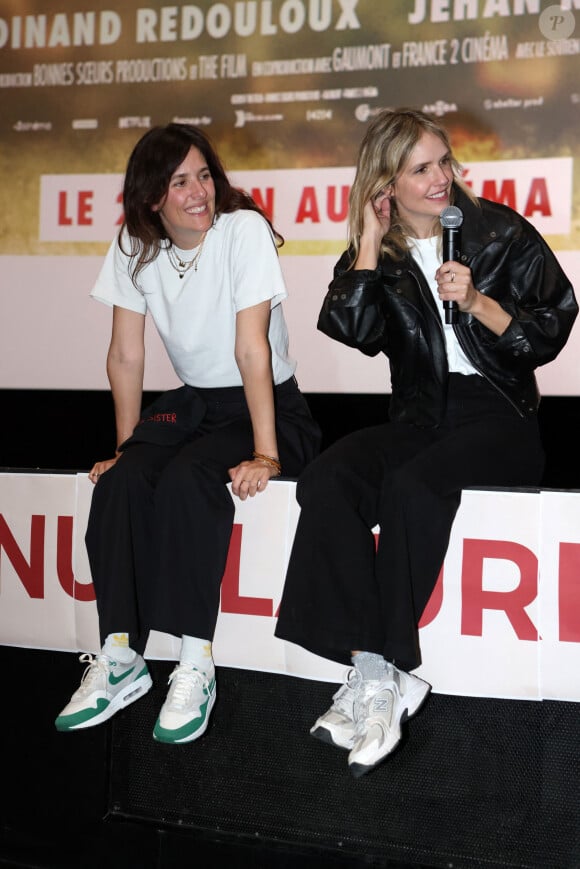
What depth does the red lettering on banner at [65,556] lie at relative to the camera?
7.23ft

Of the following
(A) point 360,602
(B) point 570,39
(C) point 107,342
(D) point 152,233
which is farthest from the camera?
(C) point 107,342

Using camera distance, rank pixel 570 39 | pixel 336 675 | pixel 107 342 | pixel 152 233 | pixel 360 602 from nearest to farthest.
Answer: pixel 360 602 → pixel 336 675 → pixel 152 233 → pixel 570 39 → pixel 107 342

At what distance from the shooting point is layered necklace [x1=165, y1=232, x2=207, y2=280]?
88.1 inches

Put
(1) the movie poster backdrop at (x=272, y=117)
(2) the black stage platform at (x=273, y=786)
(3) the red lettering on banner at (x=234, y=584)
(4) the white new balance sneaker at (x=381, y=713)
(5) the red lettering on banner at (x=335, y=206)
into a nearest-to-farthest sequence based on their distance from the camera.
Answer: (4) the white new balance sneaker at (x=381, y=713) → (2) the black stage platform at (x=273, y=786) → (3) the red lettering on banner at (x=234, y=584) → (1) the movie poster backdrop at (x=272, y=117) → (5) the red lettering on banner at (x=335, y=206)

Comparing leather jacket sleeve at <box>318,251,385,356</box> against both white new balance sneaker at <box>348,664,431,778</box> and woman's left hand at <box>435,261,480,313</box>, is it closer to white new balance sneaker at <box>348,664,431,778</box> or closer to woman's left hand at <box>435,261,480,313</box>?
woman's left hand at <box>435,261,480,313</box>

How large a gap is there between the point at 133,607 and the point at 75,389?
1629mm

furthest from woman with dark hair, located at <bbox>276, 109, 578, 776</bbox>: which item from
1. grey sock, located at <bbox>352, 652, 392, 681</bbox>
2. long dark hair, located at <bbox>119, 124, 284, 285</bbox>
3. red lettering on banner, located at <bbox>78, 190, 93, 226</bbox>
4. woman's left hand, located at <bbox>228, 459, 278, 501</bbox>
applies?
red lettering on banner, located at <bbox>78, 190, 93, 226</bbox>

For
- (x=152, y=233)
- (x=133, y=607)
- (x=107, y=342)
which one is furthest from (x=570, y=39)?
(x=133, y=607)

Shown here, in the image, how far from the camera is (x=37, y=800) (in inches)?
91.7

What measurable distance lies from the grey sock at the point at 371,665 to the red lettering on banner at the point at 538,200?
1757 mm

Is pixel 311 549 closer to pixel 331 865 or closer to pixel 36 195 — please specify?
pixel 331 865

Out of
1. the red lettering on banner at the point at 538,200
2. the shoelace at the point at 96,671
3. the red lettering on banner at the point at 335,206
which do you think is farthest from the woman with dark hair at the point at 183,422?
the red lettering on banner at the point at 538,200

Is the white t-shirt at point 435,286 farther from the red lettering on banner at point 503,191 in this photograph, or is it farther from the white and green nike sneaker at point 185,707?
the red lettering on banner at point 503,191

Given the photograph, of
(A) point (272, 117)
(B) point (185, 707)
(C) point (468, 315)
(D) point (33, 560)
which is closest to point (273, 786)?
(B) point (185, 707)
